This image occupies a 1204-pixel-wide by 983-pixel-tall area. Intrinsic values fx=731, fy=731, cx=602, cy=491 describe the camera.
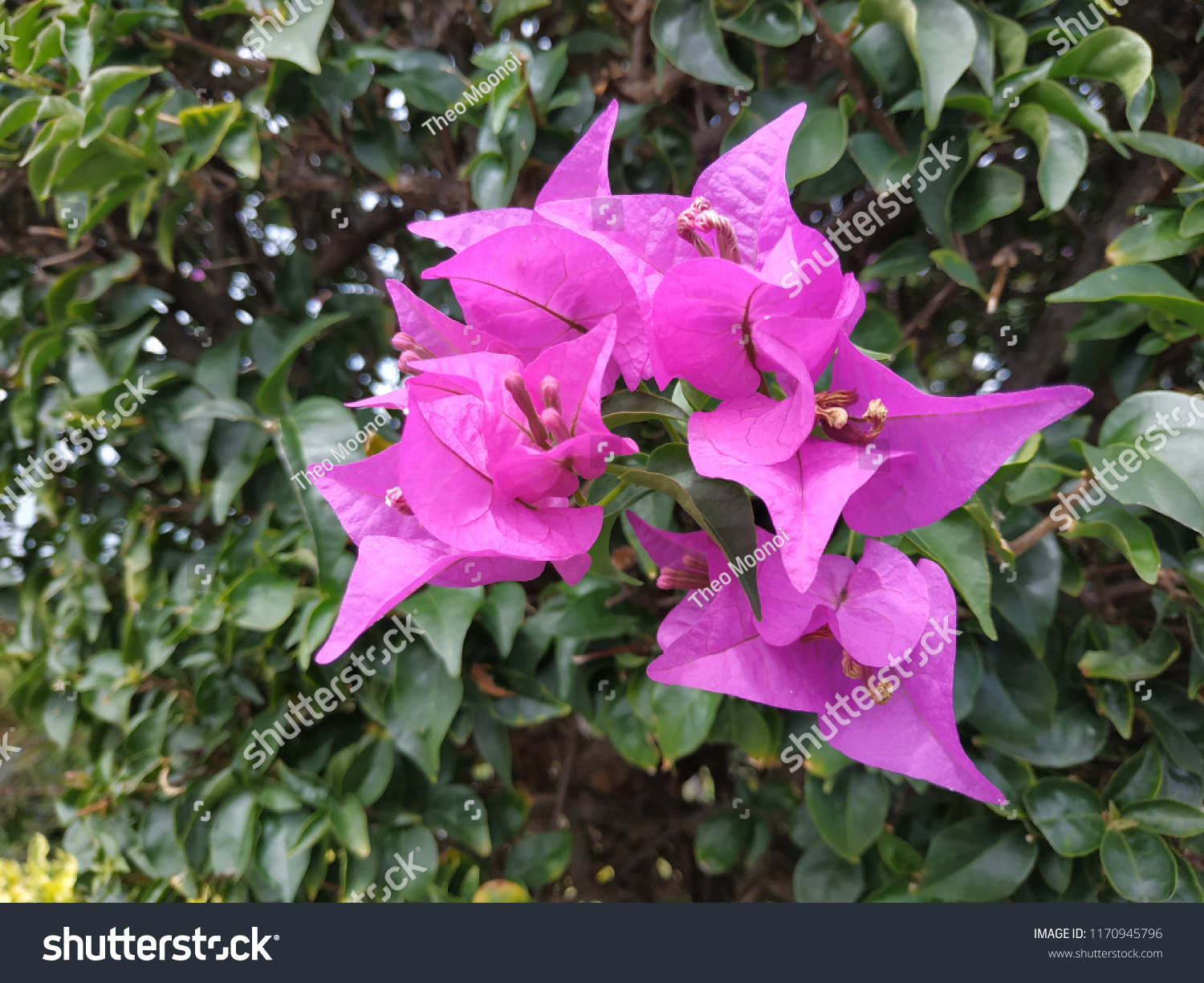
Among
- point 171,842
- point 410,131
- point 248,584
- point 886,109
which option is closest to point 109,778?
point 171,842

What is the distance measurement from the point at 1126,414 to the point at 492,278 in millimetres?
415

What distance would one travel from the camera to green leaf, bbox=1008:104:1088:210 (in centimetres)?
48

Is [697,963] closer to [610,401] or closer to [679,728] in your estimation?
[679,728]

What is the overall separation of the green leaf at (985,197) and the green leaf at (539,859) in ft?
2.20

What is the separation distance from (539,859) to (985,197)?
710 mm

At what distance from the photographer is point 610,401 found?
0.25 metres

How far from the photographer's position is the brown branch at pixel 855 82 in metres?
0.53

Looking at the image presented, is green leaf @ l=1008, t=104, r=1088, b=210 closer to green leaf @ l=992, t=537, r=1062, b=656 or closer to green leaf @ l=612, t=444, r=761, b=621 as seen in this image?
green leaf @ l=992, t=537, r=1062, b=656

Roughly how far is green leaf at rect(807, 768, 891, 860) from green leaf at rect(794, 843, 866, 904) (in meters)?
0.07

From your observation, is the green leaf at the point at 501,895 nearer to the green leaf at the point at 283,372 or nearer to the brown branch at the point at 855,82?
the green leaf at the point at 283,372

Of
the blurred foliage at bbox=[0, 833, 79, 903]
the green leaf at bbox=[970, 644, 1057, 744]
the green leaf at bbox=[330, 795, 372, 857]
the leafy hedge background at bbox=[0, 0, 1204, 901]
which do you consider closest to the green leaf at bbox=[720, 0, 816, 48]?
the leafy hedge background at bbox=[0, 0, 1204, 901]

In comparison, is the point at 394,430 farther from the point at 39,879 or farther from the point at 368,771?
the point at 39,879

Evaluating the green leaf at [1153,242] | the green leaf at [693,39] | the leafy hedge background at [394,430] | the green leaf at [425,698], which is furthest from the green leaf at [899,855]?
the green leaf at [693,39]

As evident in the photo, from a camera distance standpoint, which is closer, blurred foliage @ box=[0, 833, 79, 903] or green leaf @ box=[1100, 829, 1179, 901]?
green leaf @ box=[1100, 829, 1179, 901]
